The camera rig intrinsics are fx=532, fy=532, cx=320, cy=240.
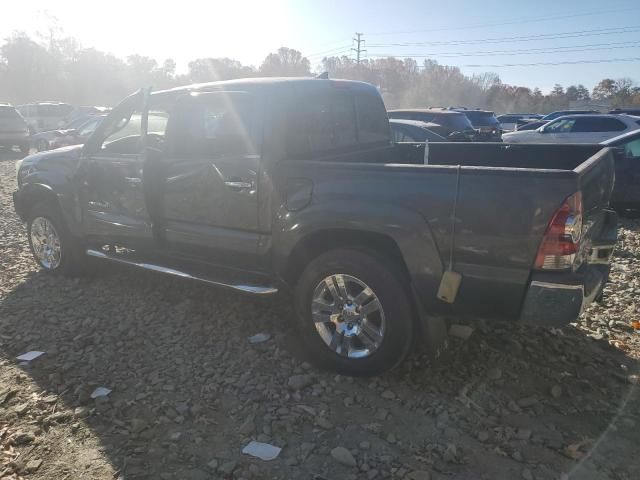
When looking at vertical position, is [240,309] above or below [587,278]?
below

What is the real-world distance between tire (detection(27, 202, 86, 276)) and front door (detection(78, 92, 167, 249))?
0.32 m

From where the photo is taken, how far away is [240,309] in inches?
188

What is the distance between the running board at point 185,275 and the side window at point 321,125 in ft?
3.39

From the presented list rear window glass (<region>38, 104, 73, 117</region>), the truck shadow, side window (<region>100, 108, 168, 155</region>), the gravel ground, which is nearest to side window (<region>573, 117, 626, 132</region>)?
the gravel ground

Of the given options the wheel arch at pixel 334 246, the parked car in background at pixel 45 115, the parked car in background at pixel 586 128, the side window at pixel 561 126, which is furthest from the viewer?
the parked car in background at pixel 45 115

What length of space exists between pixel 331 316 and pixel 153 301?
2139 millimetres

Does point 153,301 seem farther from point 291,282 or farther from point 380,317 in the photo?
point 380,317

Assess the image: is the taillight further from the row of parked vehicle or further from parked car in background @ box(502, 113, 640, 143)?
the row of parked vehicle

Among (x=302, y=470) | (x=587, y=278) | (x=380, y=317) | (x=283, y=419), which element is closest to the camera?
(x=302, y=470)

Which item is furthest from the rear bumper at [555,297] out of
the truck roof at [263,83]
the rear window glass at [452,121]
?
the rear window glass at [452,121]

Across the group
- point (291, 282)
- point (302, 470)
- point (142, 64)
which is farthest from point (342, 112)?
point (142, 64)

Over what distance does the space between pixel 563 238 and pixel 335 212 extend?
4.41 ft

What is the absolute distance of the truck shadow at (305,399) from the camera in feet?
9.26

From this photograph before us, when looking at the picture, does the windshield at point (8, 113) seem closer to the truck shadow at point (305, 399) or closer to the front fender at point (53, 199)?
the front fender at point (53, 199)
